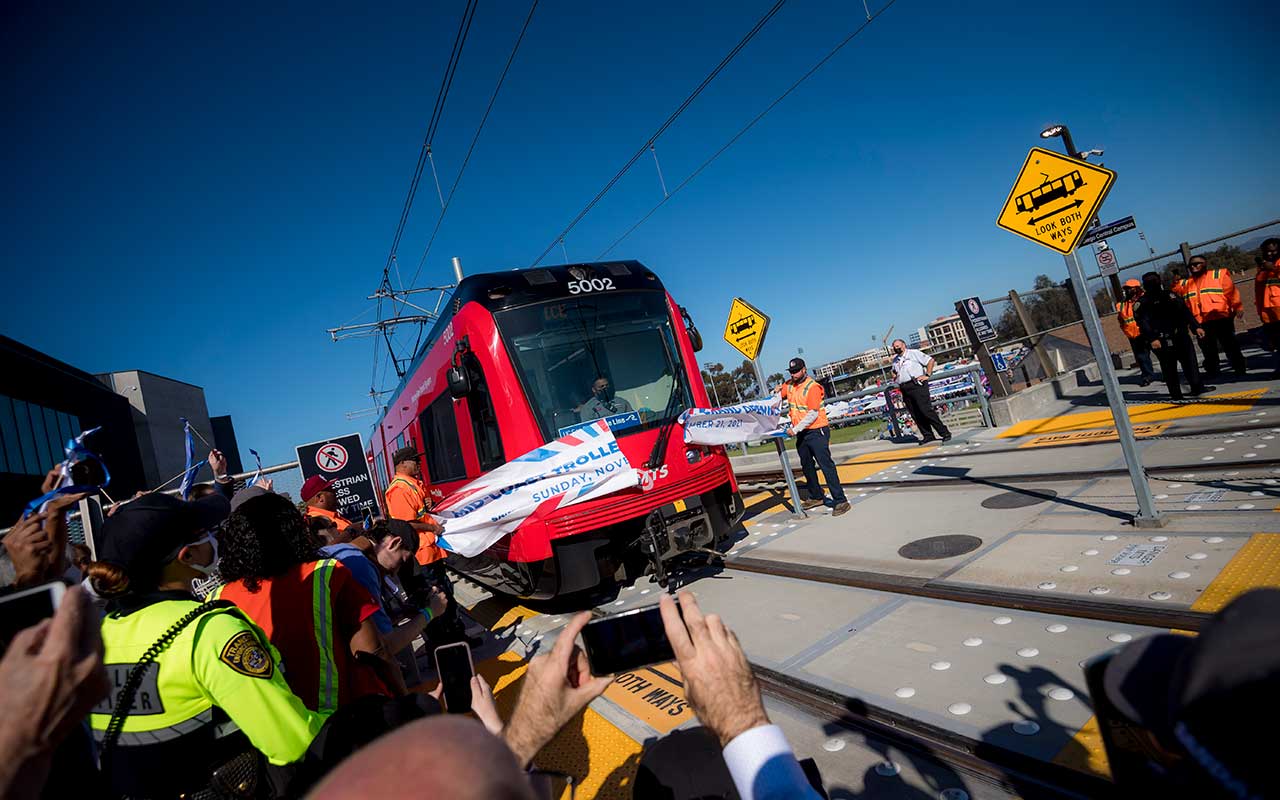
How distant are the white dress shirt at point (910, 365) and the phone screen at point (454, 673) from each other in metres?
8.98

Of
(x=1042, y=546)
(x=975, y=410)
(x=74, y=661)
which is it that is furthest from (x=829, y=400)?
(x=74, y=661)

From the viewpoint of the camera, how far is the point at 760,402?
6668mm

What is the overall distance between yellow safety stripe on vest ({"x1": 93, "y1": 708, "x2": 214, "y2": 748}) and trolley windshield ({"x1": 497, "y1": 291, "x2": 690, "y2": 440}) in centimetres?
380

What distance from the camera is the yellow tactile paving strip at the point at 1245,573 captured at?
308 cm

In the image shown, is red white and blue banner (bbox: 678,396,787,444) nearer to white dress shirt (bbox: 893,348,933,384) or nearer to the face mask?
the face mask

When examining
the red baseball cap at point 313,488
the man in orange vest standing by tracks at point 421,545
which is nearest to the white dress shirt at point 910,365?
the man in orange vest standing by tracks at point 421,545

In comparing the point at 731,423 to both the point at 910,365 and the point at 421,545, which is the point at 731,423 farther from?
the point at 910,365

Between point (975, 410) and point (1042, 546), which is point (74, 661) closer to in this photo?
point (1042, 546)

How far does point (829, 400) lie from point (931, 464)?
379cm

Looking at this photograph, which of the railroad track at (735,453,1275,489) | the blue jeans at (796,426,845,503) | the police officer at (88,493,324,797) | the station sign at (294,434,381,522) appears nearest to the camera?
the police officer at (88,493,324,797)

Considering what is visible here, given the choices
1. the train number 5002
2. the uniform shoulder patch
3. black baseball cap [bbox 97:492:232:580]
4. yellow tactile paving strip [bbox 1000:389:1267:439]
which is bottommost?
yellow tactile paving strip [bbox 1000:389:1267:439]

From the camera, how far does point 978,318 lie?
11.6 metres

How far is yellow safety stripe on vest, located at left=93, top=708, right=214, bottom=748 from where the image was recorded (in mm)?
1735

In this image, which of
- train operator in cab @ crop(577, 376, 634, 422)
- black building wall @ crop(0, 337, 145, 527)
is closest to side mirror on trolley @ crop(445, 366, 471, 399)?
train operator in cab @ crop(577, 376, 634, 422)
